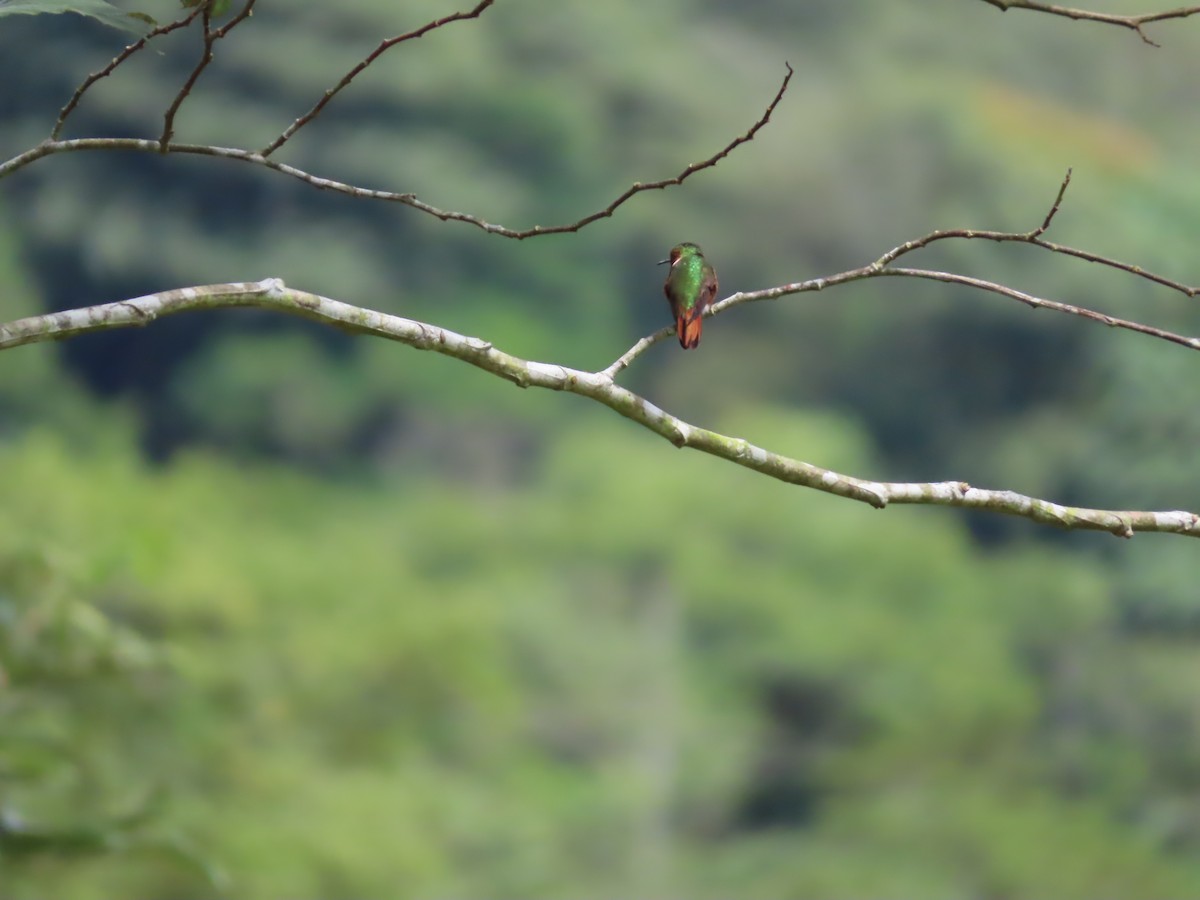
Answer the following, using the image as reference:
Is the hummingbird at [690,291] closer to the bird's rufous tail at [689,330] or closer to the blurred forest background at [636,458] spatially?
the bird's rufous tail at [689,330]

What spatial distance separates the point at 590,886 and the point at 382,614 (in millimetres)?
2244

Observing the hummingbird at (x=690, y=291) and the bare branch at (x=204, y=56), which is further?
the hummingbird at (x=690, y=291)

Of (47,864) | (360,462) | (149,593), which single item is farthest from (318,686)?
(47,864)

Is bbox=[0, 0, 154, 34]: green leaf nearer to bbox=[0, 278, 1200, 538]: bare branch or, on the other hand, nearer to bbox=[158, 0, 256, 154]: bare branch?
bbox=[158, 0, 256, 154]: bare branch

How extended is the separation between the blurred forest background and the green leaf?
642 centimetres

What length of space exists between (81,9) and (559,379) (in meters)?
0.68

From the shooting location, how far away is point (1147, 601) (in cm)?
959

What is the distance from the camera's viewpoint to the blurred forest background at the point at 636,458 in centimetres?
866

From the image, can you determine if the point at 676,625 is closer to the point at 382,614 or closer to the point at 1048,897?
the point at 382,614

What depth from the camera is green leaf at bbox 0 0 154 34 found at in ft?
3.92

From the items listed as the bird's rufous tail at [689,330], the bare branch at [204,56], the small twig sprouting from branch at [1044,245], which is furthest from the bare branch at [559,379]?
the bird's rufous tail at [689,330]

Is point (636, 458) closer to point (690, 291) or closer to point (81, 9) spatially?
point (690, 291)

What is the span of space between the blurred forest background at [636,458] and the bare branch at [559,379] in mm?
6124

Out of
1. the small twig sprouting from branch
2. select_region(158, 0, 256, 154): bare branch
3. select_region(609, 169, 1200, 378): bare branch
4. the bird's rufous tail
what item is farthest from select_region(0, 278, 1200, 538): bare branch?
the bird's rufous tail
